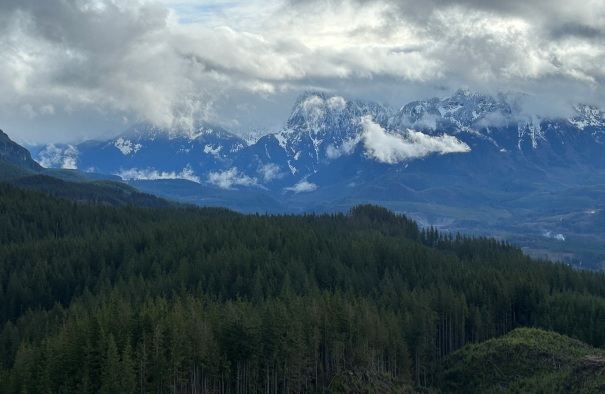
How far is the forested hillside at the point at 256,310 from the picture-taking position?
91188 mm

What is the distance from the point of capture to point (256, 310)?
368 feet

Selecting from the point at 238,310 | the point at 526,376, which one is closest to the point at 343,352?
the point at 238,310

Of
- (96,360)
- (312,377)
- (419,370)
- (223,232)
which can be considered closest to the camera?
(96,360)

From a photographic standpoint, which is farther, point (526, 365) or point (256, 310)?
point (256, 310)

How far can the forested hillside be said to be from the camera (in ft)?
299

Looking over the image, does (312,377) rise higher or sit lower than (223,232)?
lower

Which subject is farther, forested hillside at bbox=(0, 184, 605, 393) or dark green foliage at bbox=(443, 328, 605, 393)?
dark green foliage at bbox=(443, 328, 605, 393)

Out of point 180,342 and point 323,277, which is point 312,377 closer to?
point 180,342

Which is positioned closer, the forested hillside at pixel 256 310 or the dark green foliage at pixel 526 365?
the forested hillside at pixel 256 310

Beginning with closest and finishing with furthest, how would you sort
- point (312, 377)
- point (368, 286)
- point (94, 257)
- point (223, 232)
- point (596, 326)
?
point (312, 377), point (596, 326), point (368, 286), point (94, 257), point (223, 232)

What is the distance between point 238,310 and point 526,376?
40.0 meters

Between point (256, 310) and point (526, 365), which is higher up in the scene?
point (256, 310)

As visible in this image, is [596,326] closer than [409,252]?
Yes

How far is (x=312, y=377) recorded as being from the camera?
4058 inches
